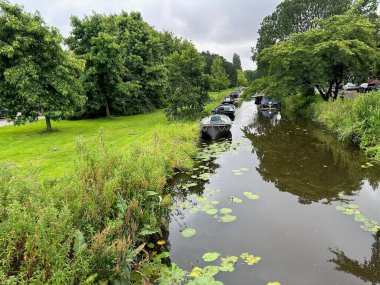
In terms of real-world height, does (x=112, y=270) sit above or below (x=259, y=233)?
above

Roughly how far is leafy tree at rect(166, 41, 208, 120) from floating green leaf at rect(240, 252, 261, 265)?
57.4ft

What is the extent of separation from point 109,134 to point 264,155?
34.5 ft

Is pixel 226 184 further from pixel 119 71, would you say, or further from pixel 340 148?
pixel 119 71

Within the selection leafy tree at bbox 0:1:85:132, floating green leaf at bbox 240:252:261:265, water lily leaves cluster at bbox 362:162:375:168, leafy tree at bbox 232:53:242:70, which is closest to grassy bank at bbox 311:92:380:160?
water lily leaves cluster at bbox 362:162:375:168

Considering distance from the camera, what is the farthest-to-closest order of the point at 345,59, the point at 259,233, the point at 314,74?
the point at 314,74 < the point at 345,59 < the point at 259,233

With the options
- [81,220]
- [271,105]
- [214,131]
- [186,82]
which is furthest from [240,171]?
[271,105]

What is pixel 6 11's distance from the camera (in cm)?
1631

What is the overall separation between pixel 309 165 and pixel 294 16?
38.6 meters

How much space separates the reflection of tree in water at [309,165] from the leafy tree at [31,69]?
13120mm

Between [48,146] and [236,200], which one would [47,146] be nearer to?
[48,146]

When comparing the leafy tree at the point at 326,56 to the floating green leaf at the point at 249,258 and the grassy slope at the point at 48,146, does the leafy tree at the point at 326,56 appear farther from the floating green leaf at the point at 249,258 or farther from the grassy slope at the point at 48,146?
the floating green leaf at the point at 249,258

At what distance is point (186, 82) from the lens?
23.2 meters

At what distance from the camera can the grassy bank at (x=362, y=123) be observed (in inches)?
529

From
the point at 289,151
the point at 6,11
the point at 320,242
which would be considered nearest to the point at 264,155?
the point at 289,151
